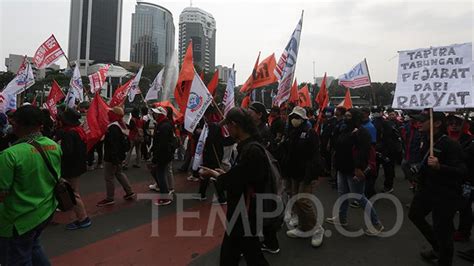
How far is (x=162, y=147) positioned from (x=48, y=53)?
5.23m

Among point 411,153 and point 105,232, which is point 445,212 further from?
point 105,232

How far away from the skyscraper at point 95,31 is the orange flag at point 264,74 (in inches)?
2574

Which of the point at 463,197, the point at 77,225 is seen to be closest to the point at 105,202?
the point at 77,225

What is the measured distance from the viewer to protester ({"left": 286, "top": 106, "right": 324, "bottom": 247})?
424 cm

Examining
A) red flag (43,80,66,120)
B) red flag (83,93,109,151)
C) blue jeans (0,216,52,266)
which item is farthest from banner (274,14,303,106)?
red flag (43,80,66,120)

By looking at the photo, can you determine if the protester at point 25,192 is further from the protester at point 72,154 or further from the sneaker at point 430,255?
the sneaker at point 430,255

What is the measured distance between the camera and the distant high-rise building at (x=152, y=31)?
64.8 metres

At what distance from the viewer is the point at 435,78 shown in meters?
3.69

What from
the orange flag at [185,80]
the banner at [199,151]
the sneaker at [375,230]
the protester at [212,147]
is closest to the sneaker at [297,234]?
the sneaker at [375,230]

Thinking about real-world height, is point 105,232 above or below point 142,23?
below

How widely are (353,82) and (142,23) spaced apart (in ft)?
222

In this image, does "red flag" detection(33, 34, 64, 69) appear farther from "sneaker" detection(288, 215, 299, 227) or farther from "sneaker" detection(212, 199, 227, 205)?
"sneaker" detection(288, 215, 299, 227)

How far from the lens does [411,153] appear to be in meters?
6.26

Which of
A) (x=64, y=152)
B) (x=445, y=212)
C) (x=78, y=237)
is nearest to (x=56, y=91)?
(x=64, y=152)
